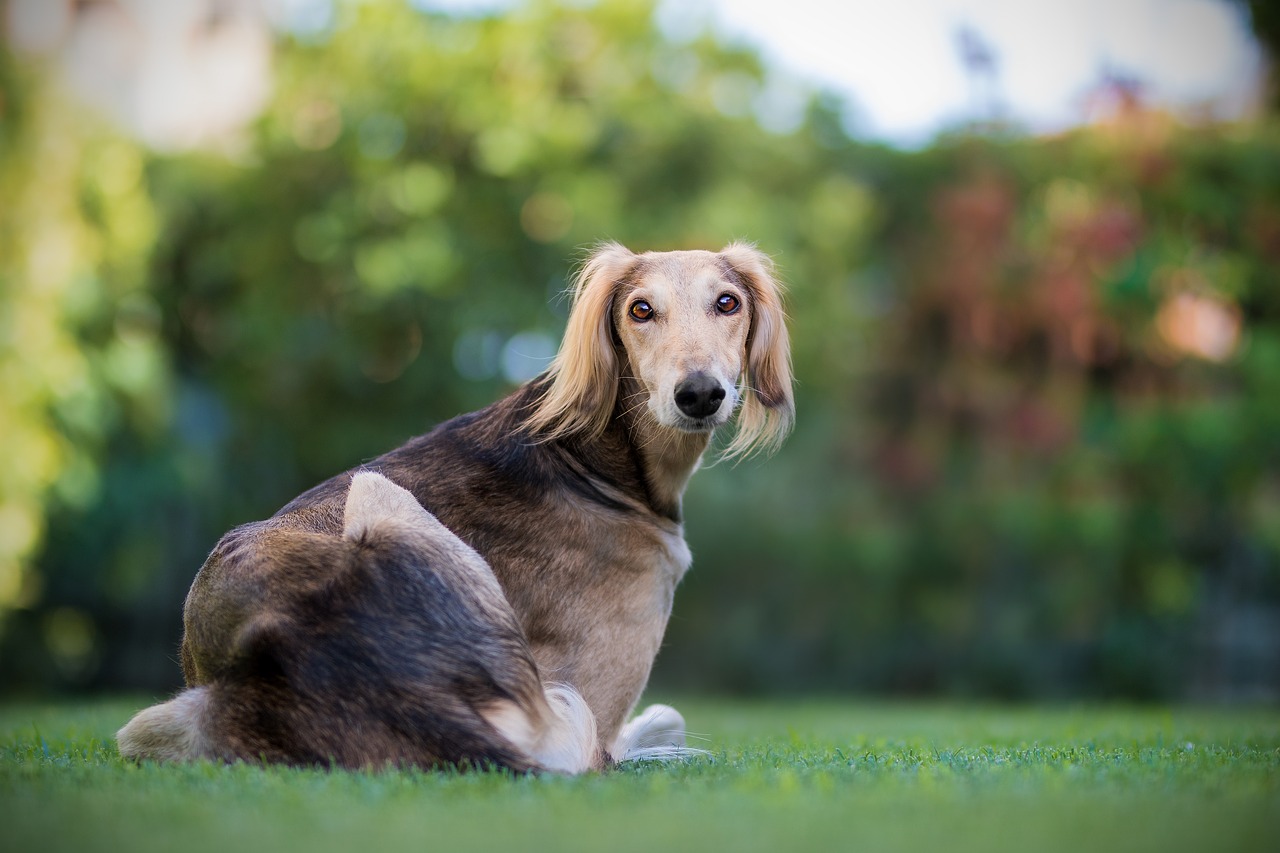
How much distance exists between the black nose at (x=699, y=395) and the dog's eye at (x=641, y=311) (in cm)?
52

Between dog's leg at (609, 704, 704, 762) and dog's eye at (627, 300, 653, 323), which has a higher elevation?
dog's eye at (627, 300, 653, 323)

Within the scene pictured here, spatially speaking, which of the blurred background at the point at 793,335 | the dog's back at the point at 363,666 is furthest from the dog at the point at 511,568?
the blurred background at the point at 793,335

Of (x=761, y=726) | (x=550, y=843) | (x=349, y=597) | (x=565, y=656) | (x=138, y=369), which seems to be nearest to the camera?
(x=550, y=843)

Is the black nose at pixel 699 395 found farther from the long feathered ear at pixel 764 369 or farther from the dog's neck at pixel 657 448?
the long feathered ear at pixel 764 369

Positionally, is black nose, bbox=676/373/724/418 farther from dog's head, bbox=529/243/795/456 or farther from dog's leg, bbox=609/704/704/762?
dog's leg, bbox=609/704/704/762

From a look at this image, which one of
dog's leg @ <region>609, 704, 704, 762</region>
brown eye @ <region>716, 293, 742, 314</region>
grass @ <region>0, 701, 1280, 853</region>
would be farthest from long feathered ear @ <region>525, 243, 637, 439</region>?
grass @ <region>0, 701, 1280, 853</region>

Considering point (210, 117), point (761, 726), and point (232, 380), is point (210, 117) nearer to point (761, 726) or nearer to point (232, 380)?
point (232, 380)

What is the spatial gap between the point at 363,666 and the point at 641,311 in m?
1.97

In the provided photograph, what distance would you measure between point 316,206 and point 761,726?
9700 millimetres

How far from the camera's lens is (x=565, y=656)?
4445 mm

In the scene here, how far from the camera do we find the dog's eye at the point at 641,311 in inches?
197

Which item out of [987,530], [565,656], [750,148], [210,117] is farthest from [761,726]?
[210,117]

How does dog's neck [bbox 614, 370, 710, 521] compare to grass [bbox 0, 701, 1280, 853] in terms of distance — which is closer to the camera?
grass [bbox 0, 701, 1280, 853]

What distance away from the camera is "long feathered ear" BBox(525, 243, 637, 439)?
4957 mm
